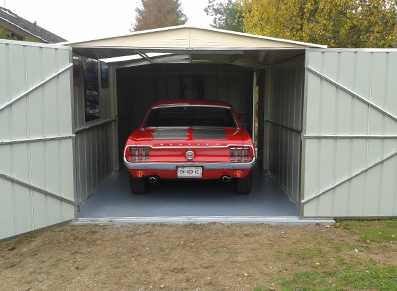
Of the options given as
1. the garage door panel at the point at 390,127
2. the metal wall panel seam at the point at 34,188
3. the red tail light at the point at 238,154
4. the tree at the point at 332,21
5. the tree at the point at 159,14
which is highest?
the tree at the point at 159,14

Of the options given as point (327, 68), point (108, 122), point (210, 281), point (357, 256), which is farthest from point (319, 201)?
point (108, 122)

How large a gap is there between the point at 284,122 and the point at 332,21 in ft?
25.5

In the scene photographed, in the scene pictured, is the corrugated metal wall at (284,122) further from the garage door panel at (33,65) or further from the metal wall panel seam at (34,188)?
the garage door panel at (33,65)

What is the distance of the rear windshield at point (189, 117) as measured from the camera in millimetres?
7727

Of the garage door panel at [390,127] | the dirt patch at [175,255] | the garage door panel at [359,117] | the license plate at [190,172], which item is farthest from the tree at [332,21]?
the dirt patch at [175,255]

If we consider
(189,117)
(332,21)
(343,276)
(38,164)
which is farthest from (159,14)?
(343,276)

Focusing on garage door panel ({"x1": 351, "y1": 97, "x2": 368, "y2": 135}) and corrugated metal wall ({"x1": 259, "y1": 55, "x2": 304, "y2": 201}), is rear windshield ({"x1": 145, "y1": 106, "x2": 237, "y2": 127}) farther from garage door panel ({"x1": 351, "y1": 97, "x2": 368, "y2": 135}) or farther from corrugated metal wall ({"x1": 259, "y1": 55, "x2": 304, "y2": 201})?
garage door panel ({"x1": 351, "y1": 97, "x2": 368, "y2": 135})

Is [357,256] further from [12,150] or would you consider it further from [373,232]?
[12,150]

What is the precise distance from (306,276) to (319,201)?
6.33 ft

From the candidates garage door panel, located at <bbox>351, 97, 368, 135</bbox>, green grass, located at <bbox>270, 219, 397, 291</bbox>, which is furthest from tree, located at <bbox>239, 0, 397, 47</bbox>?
green grass, located at <bbox>270, 219, 397, 291</bbox>

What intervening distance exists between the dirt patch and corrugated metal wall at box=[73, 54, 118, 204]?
122cm

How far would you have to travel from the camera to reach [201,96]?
464 inches

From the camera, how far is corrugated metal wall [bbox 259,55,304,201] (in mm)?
6695

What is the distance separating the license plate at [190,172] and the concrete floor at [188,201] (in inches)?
21.9
